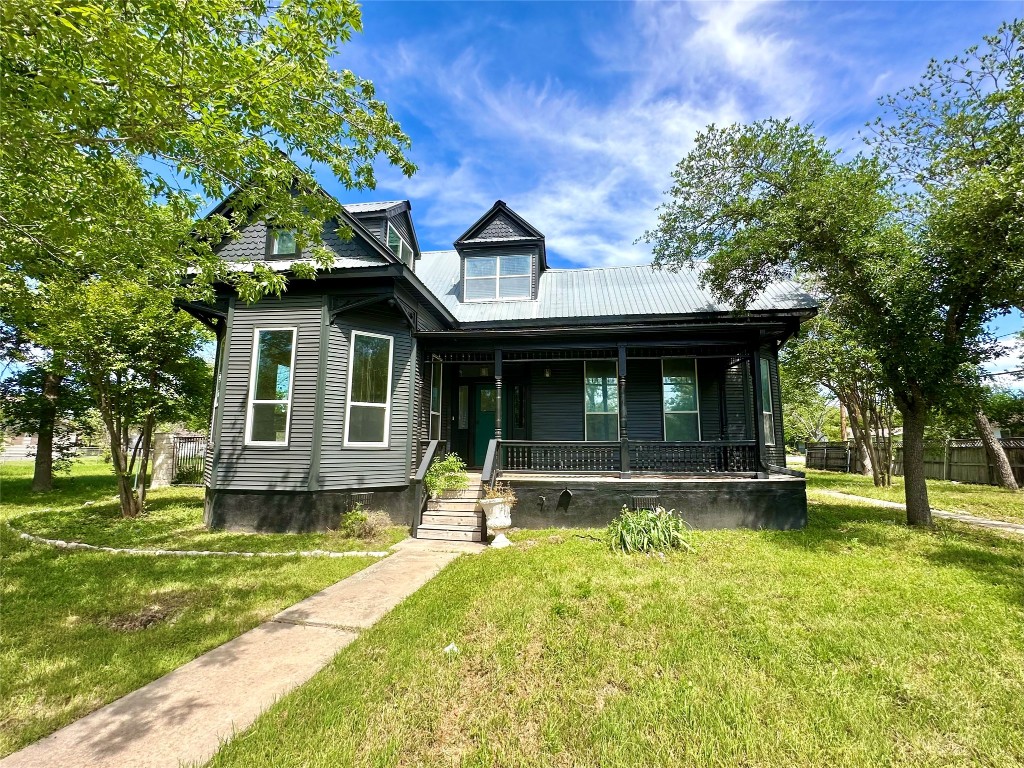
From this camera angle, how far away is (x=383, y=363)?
353 inches

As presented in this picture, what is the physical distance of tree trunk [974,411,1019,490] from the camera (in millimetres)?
13938

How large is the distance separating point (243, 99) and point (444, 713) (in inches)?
214

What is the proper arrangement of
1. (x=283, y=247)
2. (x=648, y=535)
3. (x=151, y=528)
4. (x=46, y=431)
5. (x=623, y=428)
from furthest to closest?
1. (x=46, y=431)
2. (x=283, y=247)
3. (x=623, y=428)
4. (x=151, y=528)
5. (x=648, y=535)

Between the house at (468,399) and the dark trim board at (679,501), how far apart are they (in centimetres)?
3

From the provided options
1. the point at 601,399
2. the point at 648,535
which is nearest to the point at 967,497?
the point at 601,399

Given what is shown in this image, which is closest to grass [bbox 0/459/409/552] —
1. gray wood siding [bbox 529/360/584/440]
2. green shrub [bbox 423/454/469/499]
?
green shrub [bbox 423/454/469/499]

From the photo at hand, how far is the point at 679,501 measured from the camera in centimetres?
825

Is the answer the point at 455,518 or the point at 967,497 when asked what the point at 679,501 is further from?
the point at 967,497

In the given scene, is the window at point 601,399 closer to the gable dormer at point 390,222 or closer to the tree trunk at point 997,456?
the gable dormer at point 390,222

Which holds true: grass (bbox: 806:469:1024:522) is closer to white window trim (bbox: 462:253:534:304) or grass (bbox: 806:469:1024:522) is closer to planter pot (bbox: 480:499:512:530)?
planter pot (bbox: 480:499:512:530)

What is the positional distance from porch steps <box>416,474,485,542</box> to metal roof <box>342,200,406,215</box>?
7.06 metres

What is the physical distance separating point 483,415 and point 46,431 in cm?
1398

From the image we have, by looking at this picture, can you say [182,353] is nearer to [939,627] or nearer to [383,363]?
[383,363]

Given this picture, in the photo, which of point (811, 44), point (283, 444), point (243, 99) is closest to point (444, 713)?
point (243, 99)
